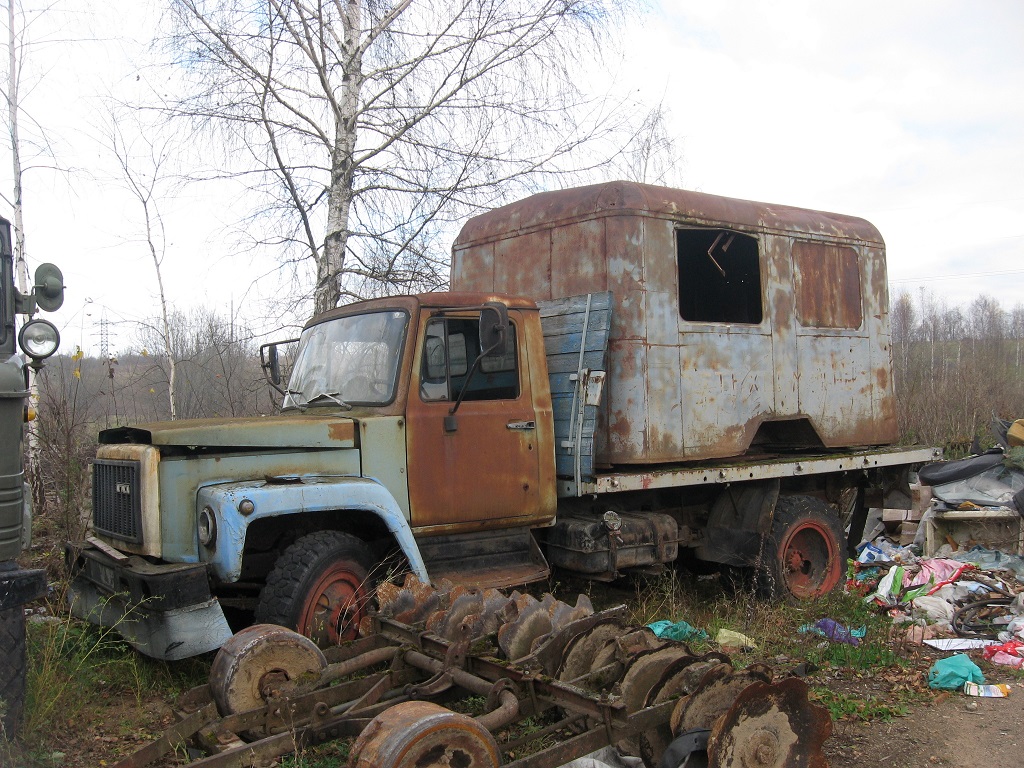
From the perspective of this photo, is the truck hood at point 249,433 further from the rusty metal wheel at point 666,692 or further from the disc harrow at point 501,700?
the rusty metal wheel at point 666,692

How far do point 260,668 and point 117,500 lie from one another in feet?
5.73

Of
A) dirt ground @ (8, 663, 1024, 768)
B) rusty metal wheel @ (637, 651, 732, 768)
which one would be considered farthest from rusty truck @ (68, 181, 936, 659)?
rusty metal wheel @ (637, 651, 732, 768)

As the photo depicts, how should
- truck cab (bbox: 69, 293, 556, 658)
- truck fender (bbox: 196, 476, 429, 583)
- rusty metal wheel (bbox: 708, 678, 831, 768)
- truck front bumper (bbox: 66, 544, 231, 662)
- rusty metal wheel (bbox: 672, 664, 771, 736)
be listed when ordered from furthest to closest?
truck cab (bbox: 69, 293, 556, 658) < truck fender (bbox: 196, 476, 429, 583) < truck front bumper (bbox: 66, 544, 231, 662) < rusty metal wheel (bbox: 672, 664, 771, 736) < rusty metal wheel (bbox: 708, 678, 831, 768)

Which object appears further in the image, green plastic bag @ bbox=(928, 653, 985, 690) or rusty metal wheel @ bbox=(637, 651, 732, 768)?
green plastic bag @ bbox=(928, 653, 985, 690)

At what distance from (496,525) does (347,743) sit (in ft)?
6.18

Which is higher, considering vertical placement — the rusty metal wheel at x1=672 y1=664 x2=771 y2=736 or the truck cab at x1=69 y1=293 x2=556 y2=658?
the truck cab at x1=69 y1=293 x2=556 y2=658

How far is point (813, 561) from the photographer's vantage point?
24.6ft

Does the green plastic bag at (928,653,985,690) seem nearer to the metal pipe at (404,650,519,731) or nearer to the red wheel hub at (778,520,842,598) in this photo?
the red wheel hub at (778,520,842,598)

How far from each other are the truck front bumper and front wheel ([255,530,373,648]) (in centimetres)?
29

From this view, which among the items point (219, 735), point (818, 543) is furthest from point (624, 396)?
point (219, 735)

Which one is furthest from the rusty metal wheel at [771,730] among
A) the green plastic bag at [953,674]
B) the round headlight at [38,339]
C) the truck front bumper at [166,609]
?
the round headlight at [38,339]

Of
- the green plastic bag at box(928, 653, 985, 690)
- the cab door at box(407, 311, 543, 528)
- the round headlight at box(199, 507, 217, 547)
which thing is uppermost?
the cab door at box(407, 311, 543, 528)

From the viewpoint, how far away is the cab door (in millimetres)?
5273

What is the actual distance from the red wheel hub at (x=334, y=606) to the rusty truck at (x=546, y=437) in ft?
0.04
